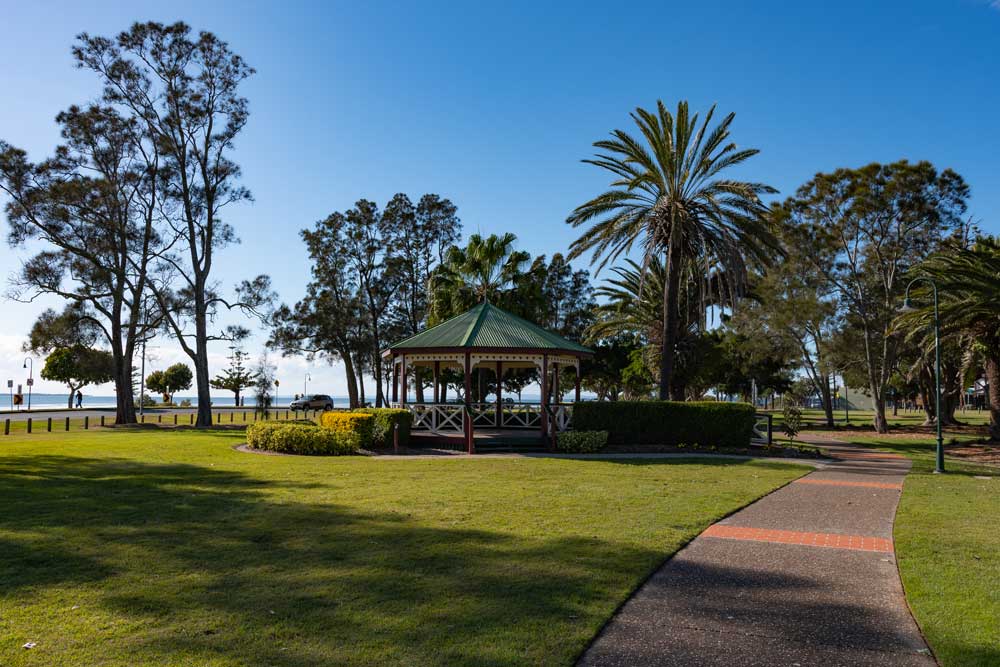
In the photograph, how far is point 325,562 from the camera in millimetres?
6938

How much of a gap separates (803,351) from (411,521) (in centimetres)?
3678

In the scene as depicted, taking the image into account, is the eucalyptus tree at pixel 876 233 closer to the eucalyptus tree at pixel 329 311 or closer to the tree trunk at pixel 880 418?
the tree trunk at pixel 880 418

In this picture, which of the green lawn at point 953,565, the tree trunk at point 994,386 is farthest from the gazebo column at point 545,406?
the tree trunk at point 994,386

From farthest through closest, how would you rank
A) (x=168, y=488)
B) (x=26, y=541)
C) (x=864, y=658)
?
(x=168, y=488), (x=26, y=541), (x=864, y=658)

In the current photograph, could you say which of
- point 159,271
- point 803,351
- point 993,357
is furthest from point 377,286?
point 993,357

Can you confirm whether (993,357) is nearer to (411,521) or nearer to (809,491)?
(809,491)

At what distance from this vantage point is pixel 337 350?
5003 centimetres

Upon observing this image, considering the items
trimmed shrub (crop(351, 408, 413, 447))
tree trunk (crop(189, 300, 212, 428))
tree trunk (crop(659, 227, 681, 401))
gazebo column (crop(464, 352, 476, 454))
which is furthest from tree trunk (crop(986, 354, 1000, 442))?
tree trunk (crop(189, 300, 212, 428))

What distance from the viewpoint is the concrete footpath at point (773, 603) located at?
15.7 ft

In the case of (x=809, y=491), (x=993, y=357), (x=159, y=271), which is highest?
(x=159, y=271)

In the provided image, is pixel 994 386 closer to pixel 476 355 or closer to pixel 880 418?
pixel 880 418

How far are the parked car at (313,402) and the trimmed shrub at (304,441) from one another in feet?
126

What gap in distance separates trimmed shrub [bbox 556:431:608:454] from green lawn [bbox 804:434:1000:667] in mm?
8616

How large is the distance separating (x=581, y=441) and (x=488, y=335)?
4750 millimetres
